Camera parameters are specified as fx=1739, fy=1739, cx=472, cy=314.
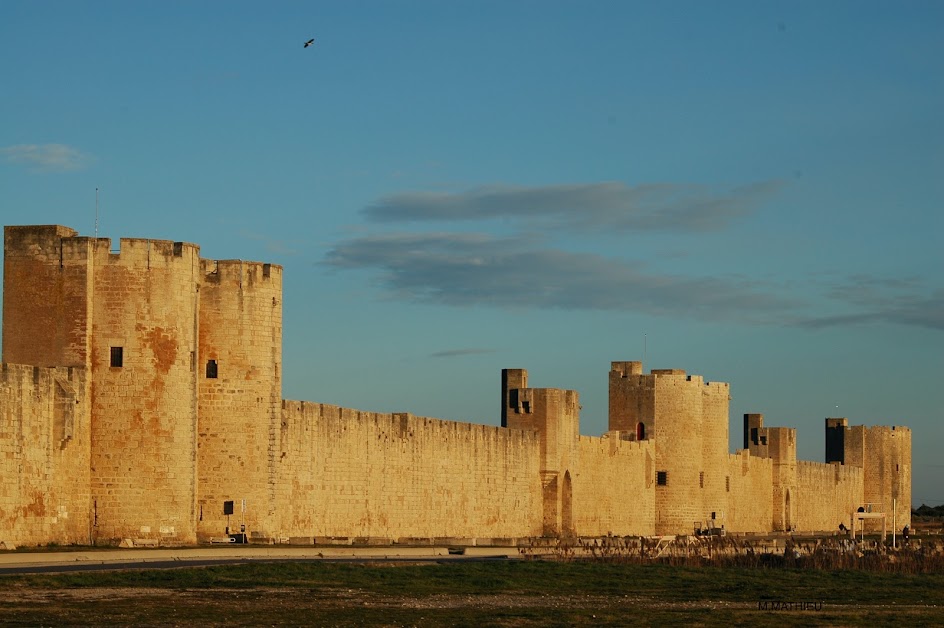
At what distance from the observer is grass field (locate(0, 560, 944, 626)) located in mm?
22266

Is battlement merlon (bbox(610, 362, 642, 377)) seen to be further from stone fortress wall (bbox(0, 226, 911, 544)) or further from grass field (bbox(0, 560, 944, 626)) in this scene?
grass field (bbox(0, 560, 944, 626))

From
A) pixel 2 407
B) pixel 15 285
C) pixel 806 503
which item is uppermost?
pixel 15 285

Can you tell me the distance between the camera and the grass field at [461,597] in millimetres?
22266

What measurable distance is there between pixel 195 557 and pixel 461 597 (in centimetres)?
786

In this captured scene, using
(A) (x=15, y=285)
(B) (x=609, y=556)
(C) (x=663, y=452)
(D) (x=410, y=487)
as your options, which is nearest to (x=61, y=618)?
(A) (x=15, y=285)

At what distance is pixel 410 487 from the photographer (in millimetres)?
46094

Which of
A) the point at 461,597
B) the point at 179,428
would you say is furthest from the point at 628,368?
the point at 461,597

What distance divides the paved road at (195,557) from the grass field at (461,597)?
5.25ft

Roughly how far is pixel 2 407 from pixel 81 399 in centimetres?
253

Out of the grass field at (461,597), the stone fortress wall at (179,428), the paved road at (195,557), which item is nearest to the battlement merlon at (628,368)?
the stone fortress wall at (179,428)

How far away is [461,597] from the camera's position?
26.5 meters

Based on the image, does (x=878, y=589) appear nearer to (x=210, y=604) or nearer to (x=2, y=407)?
(x=210, y=604)

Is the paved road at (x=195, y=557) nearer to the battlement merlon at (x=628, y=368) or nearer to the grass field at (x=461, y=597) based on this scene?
the grass field at (x=461, y=597)

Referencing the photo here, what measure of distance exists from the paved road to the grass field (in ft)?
5.25
